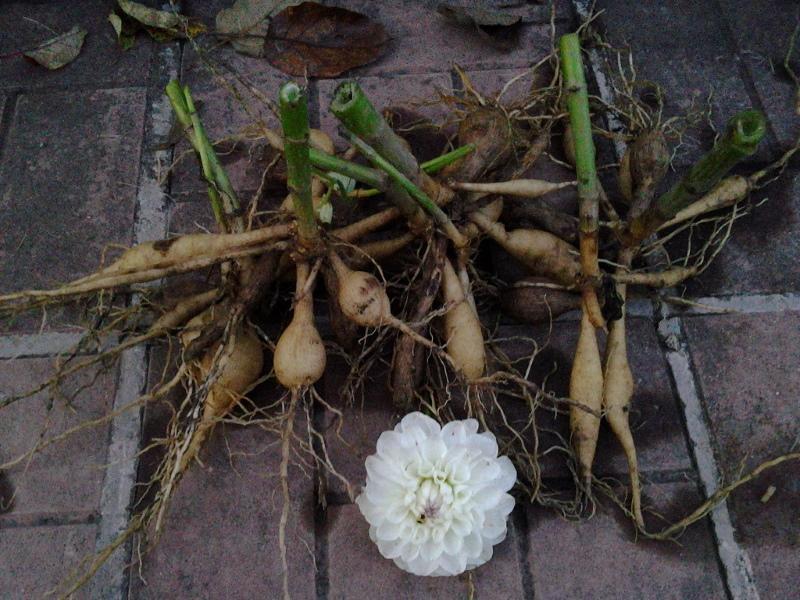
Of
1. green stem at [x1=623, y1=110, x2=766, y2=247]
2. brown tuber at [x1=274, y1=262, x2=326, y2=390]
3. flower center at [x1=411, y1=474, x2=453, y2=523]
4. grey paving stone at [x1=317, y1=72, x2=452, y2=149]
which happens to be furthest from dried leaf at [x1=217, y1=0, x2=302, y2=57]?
flower center at [x1=411, y1=474, x2=453, y2=523]

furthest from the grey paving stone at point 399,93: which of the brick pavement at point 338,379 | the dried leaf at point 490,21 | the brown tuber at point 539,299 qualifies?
the brown tuber at point 539,299

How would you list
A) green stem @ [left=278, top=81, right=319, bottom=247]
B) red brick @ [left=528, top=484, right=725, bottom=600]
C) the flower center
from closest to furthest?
green stem @ [left=278, top=81, right=319, bottom=247] < the flower center < red brick @ [left=528, top=484, right=725, bottom=600]

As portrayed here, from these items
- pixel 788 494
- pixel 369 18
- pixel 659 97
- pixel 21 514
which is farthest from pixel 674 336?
pixel 21 514

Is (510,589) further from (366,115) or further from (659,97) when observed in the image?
(659,97)

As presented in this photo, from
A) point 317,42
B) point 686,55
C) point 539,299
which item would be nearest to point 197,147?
point 317,42

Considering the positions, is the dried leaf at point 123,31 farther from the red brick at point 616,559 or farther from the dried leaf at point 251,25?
the red brick at point 616,559

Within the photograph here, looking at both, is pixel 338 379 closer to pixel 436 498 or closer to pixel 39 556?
pixel 436 498

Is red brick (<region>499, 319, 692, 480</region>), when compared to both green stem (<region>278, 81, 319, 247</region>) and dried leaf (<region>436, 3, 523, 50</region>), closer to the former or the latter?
green stem (<region>278, 81, 319, 247</region>)
